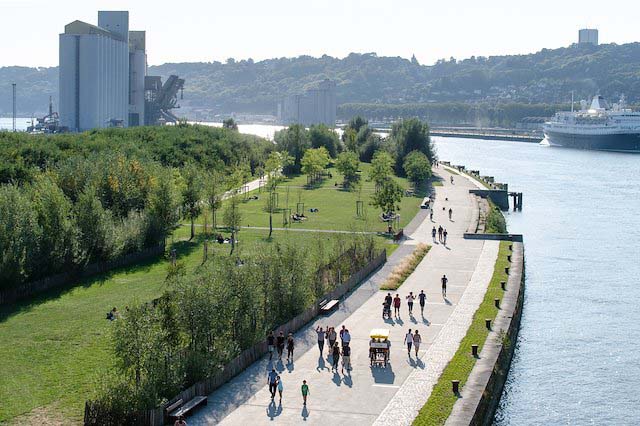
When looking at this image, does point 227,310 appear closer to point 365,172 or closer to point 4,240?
point 4,240

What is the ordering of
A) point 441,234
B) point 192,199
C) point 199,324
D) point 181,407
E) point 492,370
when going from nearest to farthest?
point 181,407 < point 199,324 < point 492,370 < point 441,234 < point 192,199

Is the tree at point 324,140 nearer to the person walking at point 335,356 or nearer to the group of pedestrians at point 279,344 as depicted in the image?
the group of pedestrians at point 279,344

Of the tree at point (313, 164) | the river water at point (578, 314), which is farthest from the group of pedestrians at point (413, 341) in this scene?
the tree at point (313, 164)

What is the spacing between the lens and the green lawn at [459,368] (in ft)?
88.8

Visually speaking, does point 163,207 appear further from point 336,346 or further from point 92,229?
point 336,346

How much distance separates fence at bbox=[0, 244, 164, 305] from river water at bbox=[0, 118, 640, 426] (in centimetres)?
1979

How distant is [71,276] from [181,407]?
20375mm

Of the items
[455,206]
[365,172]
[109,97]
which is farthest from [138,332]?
[109,97]

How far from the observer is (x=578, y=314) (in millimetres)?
45156

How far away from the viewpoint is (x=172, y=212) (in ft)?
183

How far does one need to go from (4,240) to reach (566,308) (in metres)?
25.5

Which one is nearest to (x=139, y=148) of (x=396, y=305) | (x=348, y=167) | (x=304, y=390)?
(x=348, y=167)

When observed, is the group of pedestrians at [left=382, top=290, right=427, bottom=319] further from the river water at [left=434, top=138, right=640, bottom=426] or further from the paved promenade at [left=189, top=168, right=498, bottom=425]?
the river water at [left=434, top=138, right=640, bottom=426]

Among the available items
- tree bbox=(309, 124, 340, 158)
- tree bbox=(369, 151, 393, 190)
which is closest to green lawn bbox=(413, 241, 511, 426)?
tree bbox=(369, 151, 393, 190)
